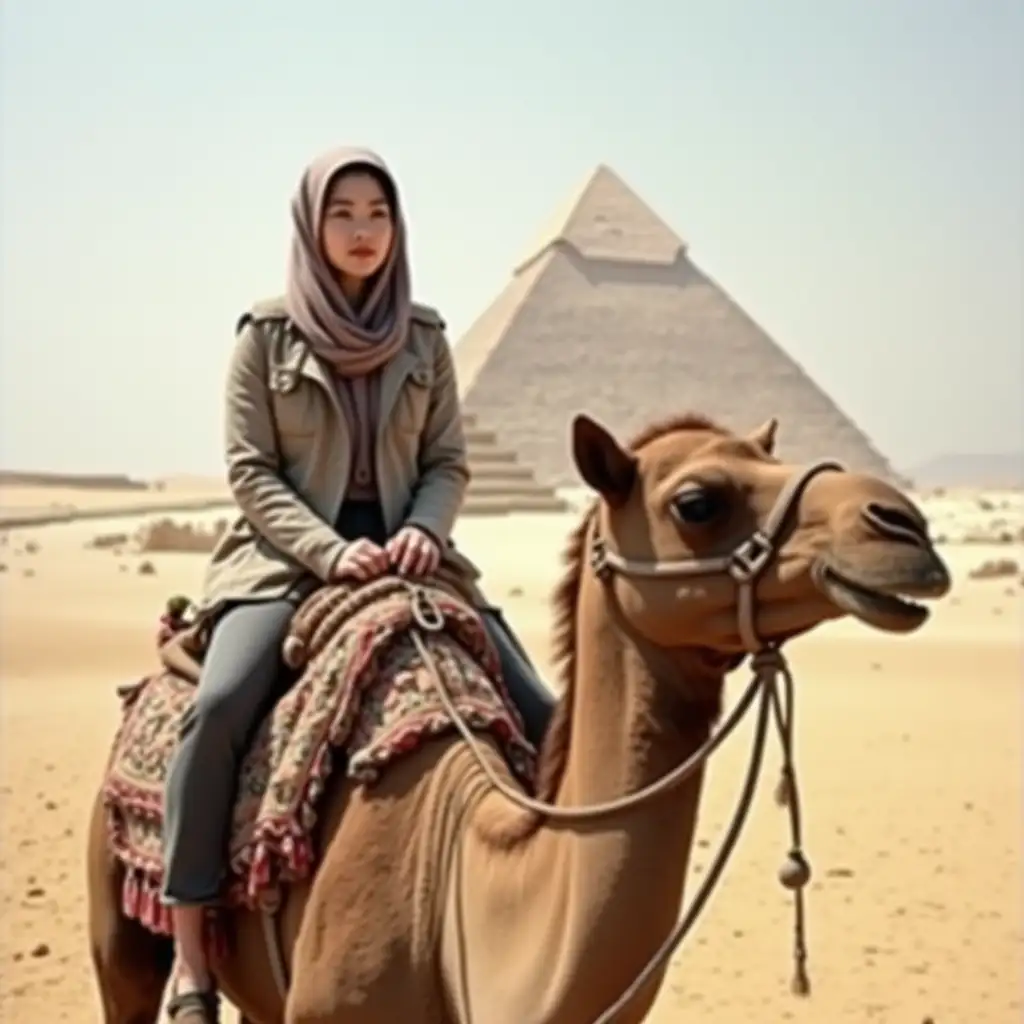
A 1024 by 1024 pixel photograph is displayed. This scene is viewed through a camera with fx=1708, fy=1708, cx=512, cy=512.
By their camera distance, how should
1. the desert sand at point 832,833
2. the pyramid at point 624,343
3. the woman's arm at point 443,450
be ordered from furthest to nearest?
the pyramid at point 624,343 → the desert sand at point 832,833 → the woman's arm at point 443,450

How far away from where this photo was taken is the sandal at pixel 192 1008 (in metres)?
2.88

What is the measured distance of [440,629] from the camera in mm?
2855

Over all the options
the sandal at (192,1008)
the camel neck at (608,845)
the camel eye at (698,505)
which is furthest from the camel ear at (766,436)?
the sandal at (192,1008)

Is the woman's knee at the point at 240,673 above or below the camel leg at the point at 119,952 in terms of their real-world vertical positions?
above

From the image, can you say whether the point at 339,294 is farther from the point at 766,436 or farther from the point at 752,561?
the point at 752,561

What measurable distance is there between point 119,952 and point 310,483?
3.49 ft

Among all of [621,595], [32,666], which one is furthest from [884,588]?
[32,666]

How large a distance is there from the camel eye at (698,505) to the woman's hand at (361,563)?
78 centimetres

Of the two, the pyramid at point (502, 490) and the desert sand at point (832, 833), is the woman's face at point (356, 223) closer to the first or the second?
the desert sand at point (832, 833)

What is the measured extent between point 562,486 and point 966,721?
91.3 m

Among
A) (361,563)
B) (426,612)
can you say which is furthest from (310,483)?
(426,612)

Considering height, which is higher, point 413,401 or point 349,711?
point 413,401

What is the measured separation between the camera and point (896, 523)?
2080 mm

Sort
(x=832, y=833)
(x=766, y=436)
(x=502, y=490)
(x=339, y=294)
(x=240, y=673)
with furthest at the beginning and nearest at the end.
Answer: (x=502, y=490) < (x=832, y=833) < (x=339, y=294) < (x=240, y=673) < (x=766, y=436)
